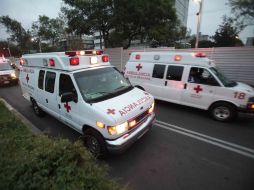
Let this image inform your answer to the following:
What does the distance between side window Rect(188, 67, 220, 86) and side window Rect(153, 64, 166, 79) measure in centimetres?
118

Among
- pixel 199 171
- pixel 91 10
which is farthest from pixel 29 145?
pixel 91 10

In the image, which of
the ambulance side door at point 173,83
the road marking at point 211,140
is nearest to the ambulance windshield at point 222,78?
the ambulance side door at point 173,83

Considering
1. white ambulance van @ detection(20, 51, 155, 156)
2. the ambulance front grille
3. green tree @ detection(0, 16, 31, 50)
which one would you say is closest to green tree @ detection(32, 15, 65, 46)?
green tree @ detection(0, 16, 31, 50)

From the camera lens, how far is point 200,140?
14.6 ft

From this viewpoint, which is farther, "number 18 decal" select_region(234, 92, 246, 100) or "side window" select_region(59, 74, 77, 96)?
"number 18 decal" select_region(234, 92, 246, 100)

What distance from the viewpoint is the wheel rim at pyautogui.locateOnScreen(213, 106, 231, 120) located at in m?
5.42

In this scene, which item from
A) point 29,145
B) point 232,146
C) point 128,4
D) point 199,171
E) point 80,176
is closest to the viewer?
point 80,176

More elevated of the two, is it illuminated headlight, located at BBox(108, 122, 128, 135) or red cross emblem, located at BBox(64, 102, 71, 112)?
red cross emblem, located at BBox(64, 102, 71, 112)

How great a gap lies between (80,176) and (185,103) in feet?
17.3

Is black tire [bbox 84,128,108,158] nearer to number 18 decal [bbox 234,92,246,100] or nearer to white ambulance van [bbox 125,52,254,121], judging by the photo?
white ambulance van [bbox 125,52,254,121]

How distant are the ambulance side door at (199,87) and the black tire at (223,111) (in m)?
0.26

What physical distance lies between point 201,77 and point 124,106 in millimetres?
3737

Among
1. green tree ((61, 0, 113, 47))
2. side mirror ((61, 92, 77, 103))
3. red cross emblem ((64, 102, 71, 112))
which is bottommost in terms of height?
red cross emblem ((64, 102, 71, 112))

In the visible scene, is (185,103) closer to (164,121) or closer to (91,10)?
(164,121)
